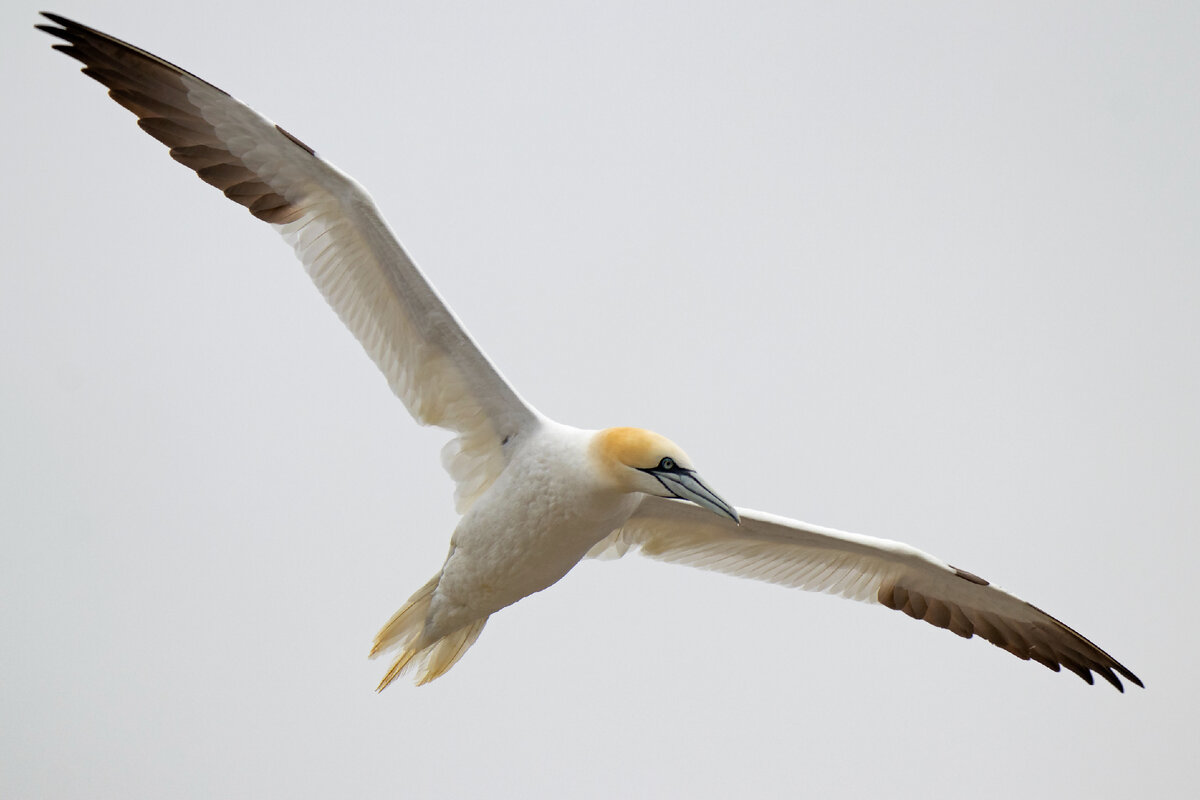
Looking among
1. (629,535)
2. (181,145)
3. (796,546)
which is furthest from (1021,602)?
(181,145)

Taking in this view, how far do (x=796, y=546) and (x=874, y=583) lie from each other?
578 millimetres

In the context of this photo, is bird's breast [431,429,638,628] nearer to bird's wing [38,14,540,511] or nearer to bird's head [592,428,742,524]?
bird's head [592,428,742,524]

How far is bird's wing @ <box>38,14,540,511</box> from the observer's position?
6195 mm

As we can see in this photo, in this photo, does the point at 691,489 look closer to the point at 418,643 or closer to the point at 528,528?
the point at 528,528

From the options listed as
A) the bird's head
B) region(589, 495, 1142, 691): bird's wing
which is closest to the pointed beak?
the bird's head

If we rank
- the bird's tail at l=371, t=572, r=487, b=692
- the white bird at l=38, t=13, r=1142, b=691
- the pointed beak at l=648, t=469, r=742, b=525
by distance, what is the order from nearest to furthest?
the pointed beak at l=648, t=469, r=742, b=525, the white bird at l=38, t=13, r=1142, b=691, the bird's tail at l=371, t=572, r=487, b=692

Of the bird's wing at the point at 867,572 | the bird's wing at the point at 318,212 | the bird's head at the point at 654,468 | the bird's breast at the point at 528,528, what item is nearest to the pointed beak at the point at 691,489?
the bird's head at the point at 654,468

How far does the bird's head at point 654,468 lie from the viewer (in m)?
5.77

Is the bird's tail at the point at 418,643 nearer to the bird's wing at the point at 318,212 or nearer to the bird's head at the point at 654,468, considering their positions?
the bird's wing at the point at 318,212

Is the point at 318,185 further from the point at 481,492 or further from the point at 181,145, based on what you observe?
the point at 481,492

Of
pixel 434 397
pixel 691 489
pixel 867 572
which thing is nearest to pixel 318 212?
pixel 434 397

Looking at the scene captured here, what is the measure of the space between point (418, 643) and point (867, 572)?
2.69m

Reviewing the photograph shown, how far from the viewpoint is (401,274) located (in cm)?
632

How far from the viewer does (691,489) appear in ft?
18.9
